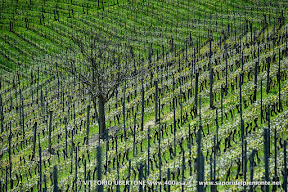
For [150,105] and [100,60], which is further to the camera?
[100,60]

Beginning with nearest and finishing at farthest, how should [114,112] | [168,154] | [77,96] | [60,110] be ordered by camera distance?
[168,154]
[114,112]
[60,110]
[77,96]

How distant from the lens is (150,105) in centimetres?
3684

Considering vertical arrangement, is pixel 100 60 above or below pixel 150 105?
below

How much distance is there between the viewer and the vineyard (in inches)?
874

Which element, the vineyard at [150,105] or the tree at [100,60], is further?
the tree at [100,60]

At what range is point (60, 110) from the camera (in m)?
43.5

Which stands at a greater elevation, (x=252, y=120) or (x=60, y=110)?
(x=252, y=120)

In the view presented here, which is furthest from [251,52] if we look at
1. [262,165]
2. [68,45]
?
[68,45]

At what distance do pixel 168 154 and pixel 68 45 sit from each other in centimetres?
5437

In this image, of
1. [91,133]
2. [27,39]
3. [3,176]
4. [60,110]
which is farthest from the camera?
[27,39]

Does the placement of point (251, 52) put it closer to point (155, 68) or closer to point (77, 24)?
point (155, 68)

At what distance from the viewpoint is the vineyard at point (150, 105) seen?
72.8 feet

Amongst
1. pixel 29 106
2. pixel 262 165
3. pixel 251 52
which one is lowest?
pixel 29 106

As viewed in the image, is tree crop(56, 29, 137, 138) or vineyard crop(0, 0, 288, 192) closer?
vineyard crop(0, 0, 288, 192)
